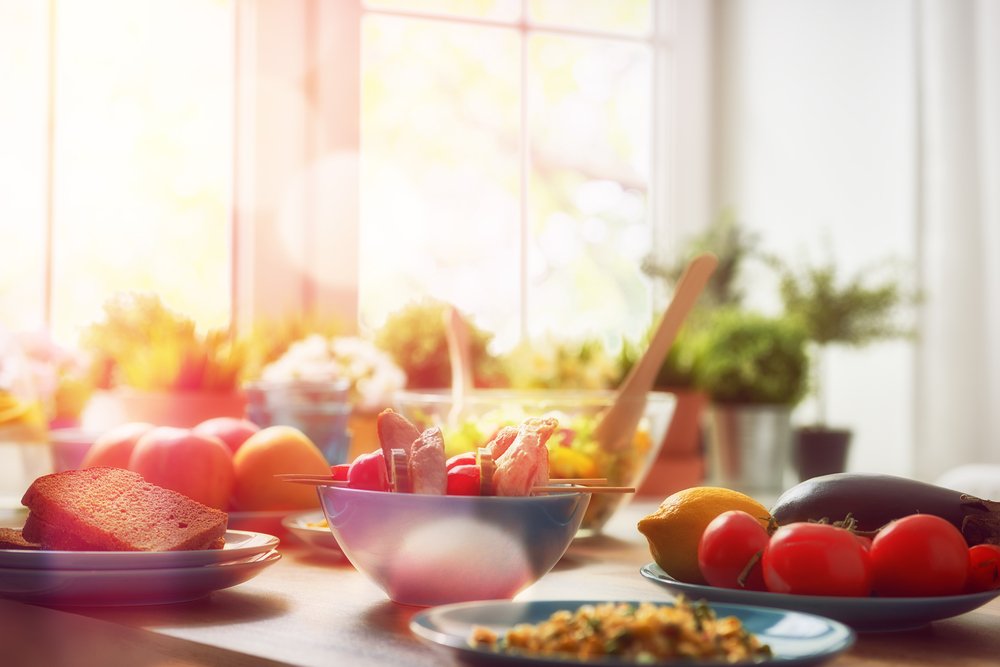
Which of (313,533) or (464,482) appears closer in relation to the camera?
(464,482)

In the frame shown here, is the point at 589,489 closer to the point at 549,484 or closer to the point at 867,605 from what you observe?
the point at 549,484

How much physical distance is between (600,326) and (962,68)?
1.52 metres

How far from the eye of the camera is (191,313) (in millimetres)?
3439

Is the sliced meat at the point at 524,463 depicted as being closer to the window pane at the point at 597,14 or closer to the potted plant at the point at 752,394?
the potted plant at the point at 752,394

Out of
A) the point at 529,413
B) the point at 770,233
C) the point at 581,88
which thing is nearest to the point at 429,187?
the point at 581,88

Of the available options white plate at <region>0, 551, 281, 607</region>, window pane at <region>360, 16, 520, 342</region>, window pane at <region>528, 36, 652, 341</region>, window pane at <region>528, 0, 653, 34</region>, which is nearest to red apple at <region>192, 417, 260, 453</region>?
white plate at <region>0, 551, 281, 607</region>

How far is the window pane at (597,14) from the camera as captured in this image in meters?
4.03

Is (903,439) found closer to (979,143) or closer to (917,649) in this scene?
(979,143)

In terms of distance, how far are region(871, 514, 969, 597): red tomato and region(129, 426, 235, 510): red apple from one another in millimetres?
673

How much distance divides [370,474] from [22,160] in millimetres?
2878

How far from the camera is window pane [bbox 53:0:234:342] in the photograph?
3.30 meters

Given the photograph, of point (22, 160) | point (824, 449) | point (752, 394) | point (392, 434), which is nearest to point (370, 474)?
point (392, 434)

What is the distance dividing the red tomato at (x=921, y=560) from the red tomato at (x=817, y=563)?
0.02m

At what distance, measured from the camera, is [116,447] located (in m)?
1.17
